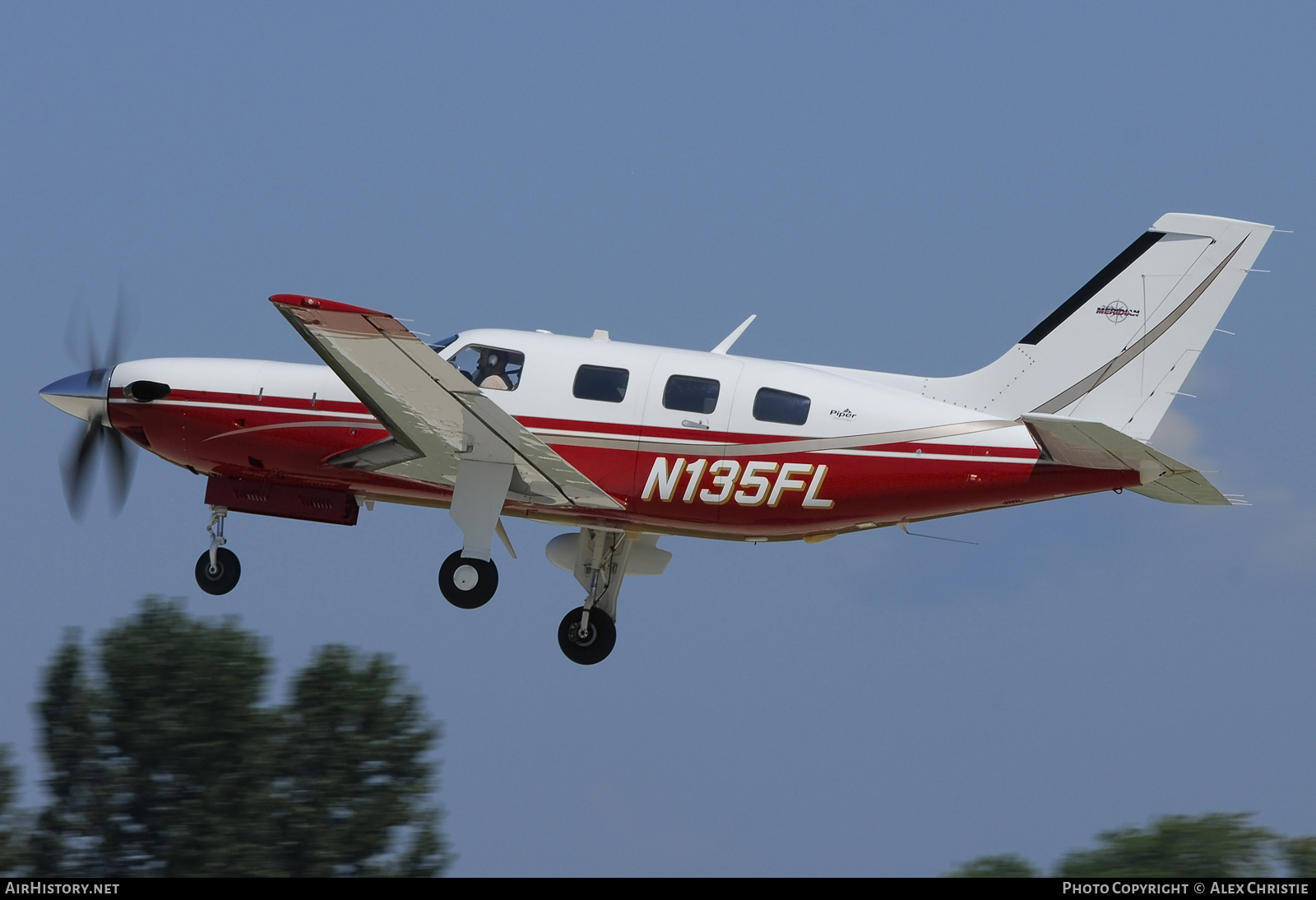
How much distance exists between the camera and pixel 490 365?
715 inches

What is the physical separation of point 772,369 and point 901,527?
252 centimetres

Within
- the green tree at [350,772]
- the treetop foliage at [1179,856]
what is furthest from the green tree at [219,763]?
the treetop foliage at [1179,856]

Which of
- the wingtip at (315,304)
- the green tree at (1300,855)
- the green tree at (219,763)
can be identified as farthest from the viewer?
the green tree at (219,763)

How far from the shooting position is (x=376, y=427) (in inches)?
737

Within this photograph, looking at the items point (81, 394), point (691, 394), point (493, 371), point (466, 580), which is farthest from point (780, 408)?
point (81, 394)

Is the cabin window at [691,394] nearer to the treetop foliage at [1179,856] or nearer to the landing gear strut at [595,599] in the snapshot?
the landing gear strut at [595,599]

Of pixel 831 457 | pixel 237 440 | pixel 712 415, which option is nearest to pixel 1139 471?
pixel 831 457

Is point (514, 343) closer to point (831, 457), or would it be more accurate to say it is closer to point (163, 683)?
point (831, 457)

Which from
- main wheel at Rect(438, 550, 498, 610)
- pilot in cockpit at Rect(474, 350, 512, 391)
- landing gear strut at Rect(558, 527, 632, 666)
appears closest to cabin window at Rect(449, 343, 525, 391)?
pilot in cockpit at Rect(474, 350, 512, 391)

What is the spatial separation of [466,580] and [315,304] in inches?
168

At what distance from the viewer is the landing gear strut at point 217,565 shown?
65.7 ft

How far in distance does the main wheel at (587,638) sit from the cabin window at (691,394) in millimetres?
3505

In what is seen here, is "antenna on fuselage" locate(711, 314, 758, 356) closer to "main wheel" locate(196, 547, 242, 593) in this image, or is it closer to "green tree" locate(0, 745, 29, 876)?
"main wheel" locate(196, 547, 242, 593)

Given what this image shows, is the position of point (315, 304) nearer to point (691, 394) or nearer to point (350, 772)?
point (691, 394)
